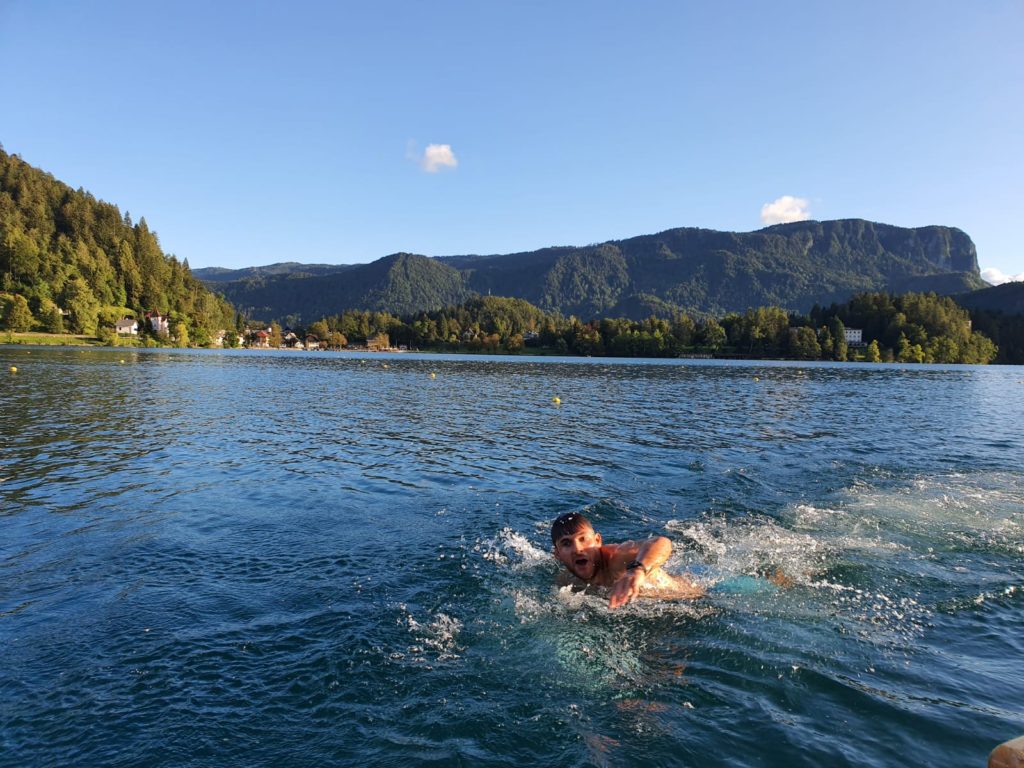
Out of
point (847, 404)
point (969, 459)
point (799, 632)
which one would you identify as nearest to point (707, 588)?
point (799, 632)

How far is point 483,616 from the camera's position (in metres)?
8.70

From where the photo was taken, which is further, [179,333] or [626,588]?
[179,333]

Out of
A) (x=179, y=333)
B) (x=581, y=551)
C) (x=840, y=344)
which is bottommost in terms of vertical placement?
(x=581, y=551)

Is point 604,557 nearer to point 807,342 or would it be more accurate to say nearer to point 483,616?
point 483,616

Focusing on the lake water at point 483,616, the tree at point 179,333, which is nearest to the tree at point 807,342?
the lake water at point 483,616

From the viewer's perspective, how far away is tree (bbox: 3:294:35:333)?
142m

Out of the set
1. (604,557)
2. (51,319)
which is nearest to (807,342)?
(604,557)

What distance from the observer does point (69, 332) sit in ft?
502

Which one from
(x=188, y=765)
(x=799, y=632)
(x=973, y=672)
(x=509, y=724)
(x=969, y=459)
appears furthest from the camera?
(x=969, y=459)

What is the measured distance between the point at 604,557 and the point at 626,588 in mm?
2058

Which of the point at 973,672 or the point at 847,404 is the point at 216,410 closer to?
the point at 973,672

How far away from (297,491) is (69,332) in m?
179

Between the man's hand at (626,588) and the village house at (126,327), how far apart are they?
7611 inches

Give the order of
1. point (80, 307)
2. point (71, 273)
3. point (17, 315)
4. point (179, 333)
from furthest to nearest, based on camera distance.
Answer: point (179, 333) < point (71, 273) < point (80, 307) < point (17, 315)
